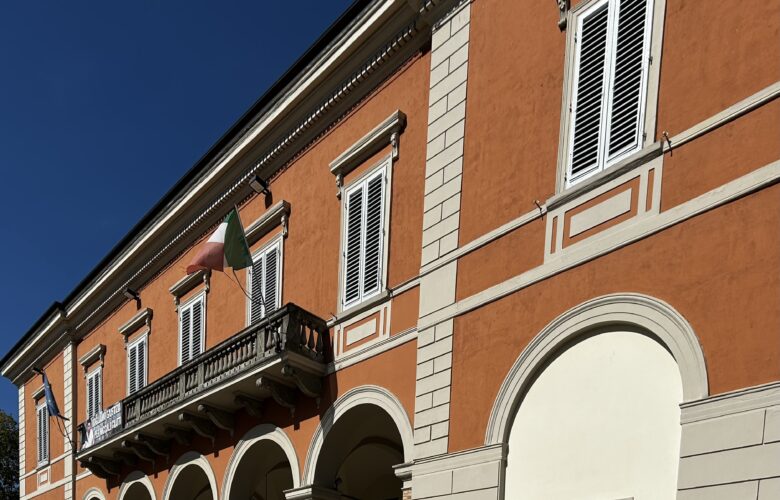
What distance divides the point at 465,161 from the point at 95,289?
51.9 ft

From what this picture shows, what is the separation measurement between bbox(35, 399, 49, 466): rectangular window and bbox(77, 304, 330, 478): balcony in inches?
288

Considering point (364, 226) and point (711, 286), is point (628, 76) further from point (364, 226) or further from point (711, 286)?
point (364, 226)

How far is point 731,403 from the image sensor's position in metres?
7.09

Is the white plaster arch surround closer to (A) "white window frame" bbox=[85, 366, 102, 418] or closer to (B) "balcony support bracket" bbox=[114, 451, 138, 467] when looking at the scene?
(B) "balcony support bracket" bbox=[114, 451, 138, 467]

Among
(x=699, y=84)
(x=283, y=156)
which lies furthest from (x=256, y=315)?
(x=699, y=84)

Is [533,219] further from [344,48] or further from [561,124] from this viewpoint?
[344,48]

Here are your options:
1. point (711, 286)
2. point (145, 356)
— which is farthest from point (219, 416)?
point (711, 286)

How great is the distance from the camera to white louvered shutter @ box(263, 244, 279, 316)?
1540cm

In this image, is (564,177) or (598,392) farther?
(564,177)

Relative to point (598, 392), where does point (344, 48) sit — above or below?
above

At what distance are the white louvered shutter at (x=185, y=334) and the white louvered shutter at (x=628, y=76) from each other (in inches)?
473

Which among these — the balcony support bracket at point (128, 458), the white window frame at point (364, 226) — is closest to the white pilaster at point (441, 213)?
the white window frame at point (364, 226)

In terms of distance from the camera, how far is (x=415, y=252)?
39.4ft

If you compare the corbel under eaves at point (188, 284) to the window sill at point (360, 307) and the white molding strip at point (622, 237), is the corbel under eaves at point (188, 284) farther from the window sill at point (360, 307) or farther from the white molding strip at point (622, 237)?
the white molding strip at point (622, 237)
